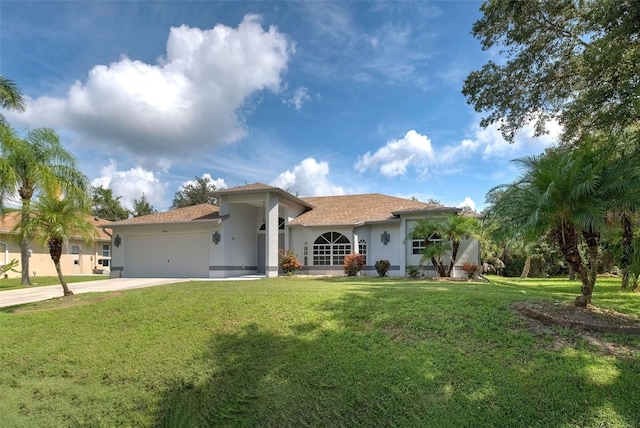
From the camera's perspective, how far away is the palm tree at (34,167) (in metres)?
17.9

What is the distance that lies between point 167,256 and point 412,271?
14255 mm

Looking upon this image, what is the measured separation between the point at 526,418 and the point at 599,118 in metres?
8.86

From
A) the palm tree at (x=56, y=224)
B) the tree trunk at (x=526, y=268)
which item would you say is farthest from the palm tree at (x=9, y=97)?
the tree trunk at (x=526, y=268)

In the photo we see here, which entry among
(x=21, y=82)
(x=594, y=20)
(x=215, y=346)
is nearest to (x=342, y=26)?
(x=594, y=20)

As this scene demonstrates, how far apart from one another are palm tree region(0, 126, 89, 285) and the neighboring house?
4453 mm

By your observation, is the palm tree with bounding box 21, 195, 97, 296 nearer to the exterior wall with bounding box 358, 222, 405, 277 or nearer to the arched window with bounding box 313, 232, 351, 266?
the arched window with bounding box 313, 232, 351, 266

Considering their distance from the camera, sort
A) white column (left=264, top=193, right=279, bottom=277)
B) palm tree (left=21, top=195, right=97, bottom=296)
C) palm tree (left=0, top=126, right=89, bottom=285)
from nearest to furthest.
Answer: palm tree (left=21, top=195, right=97, bottom=296), palm tree (left=0, top=126, right=89, bottom=285), white column (left=264, top=193, right=279, bottom=277)

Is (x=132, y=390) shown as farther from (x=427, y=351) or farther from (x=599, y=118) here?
(x=599, y=118)

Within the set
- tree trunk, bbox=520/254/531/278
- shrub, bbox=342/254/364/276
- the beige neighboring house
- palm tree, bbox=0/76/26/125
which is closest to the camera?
palm tree, bbox=0/76/26/125

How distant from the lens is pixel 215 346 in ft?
23.8

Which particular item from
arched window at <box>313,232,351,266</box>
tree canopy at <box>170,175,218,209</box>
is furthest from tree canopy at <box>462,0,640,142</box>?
tree canopy at <box>170,175,218,209</box>

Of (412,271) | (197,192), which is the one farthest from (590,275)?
(197,192)

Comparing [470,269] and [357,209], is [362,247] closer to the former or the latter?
[357,209]

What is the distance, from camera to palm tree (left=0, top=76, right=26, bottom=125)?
18781mm
